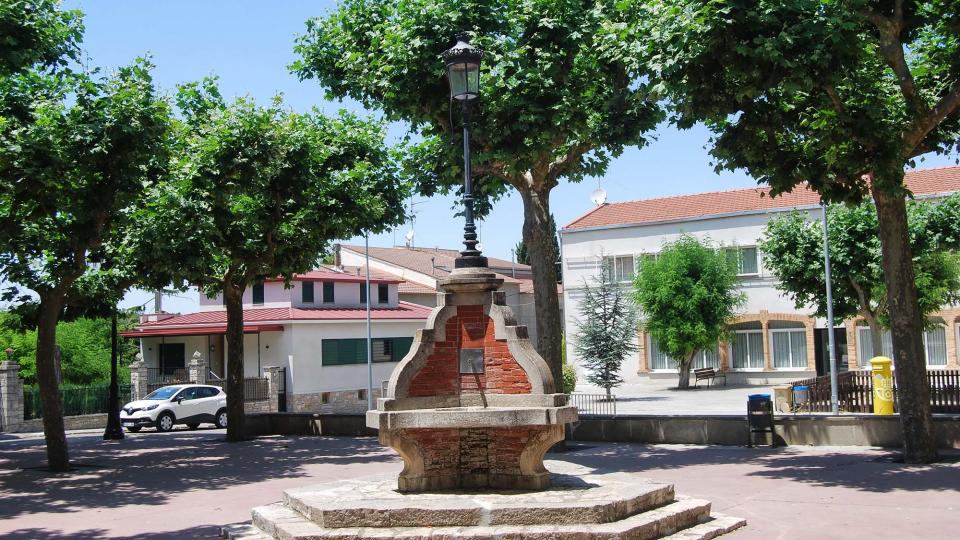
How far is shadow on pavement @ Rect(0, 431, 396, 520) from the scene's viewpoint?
14.0 metres

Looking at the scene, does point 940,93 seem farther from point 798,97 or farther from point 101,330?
point 101,330

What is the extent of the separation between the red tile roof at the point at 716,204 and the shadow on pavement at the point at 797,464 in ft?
78.0

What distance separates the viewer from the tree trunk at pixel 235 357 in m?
22.3

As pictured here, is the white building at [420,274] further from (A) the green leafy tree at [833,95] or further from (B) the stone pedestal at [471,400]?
(B) the stone pedestal at [471,400]

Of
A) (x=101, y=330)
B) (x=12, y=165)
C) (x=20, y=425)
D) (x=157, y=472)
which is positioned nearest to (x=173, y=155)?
(x=12, y=165)

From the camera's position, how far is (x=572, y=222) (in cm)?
4788

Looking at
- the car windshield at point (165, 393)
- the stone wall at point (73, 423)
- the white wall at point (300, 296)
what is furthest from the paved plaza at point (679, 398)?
the stone wall at point (73, 423)

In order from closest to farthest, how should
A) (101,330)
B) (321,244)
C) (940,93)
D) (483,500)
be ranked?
(483,500) → (940,93) → (321,244) → (101,330)

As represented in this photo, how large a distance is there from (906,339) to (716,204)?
3061 cm

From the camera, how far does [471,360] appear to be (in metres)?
11.0

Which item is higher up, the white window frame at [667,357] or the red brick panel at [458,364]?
the red brick panel at [458,364]

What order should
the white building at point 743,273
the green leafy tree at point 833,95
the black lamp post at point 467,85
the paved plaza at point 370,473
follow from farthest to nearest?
the white building at point 743,273, the green leafy tree at point 833,95, the black lamp post at point 467,85, the paved plaza at point 370,473

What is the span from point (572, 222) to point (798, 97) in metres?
33.0

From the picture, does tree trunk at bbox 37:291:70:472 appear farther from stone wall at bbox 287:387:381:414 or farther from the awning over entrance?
the awning over entrance
